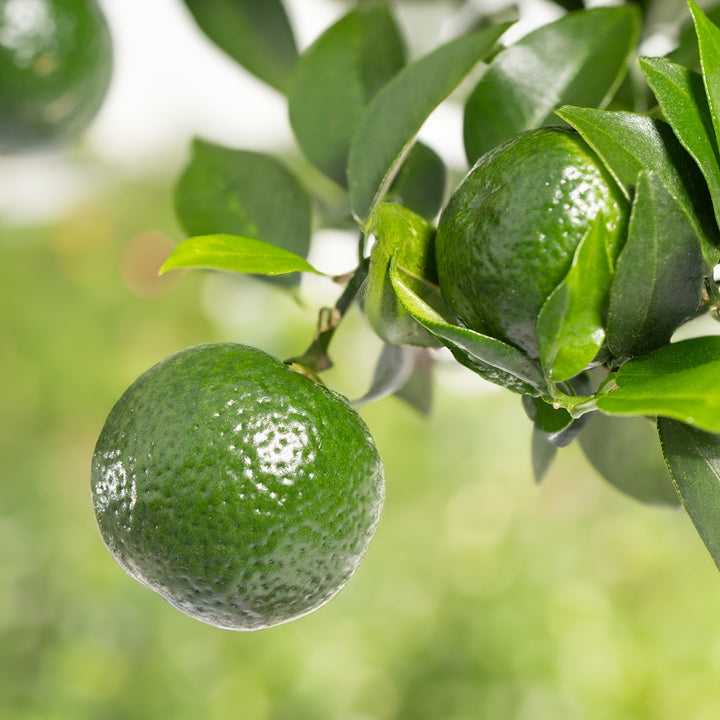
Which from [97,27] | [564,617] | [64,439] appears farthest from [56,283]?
[97,27]

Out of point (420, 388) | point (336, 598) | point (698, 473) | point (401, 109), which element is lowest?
point (336, 598)

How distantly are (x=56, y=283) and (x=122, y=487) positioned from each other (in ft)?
9.73

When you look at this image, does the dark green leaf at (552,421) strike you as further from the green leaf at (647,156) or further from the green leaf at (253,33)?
the green leaf at (253,33)

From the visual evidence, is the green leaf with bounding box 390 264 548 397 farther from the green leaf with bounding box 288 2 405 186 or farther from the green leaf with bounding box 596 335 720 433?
the green leaf with bounding box 288 2 405 186

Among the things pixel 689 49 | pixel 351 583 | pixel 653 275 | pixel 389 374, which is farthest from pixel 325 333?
pixel 351 583

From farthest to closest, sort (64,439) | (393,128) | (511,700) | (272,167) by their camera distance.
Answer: (64,439), (511,700), (272,167), (393,128)

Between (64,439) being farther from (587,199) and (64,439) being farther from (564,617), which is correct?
(587,199)

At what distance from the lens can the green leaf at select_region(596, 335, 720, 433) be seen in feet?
0.86

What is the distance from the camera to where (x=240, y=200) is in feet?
1.67

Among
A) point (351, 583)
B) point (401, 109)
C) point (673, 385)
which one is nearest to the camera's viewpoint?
point (673, 385)

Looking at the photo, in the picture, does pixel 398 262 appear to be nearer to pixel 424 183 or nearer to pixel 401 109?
pixel 401 109

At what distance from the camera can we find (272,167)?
0.52 metres

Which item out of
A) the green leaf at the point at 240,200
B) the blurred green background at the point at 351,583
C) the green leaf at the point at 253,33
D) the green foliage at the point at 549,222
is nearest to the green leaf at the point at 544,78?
the green foliage at the point at 549,222

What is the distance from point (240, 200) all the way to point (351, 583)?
2338 mm
